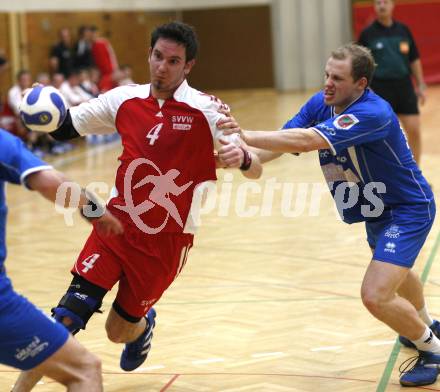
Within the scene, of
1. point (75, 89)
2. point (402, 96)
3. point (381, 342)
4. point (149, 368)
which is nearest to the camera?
point (149, 368)

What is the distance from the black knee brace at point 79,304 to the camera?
521 cm

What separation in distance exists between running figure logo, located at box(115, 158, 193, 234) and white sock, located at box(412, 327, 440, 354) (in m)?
1.73

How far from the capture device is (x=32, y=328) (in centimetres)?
404

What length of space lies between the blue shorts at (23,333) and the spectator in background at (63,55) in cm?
1709

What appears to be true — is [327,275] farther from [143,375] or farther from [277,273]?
[143,375]

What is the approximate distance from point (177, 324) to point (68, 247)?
10.7 ft

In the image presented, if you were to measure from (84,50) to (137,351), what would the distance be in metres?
16.5

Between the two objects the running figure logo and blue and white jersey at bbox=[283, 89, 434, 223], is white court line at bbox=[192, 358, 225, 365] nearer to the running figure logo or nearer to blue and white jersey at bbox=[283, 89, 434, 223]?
the running figure logo

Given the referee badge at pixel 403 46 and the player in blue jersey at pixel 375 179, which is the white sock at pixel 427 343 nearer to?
the player in blue jersey at pixel 375 179

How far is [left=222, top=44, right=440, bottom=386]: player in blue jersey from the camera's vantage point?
5559mm

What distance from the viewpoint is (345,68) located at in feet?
18.9

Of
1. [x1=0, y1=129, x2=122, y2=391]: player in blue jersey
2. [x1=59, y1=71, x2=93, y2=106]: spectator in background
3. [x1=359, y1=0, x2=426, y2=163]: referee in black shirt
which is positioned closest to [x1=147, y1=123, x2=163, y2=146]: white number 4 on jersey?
[x1=0, y1=129, x2=122, y2=391]: player in blue jersey

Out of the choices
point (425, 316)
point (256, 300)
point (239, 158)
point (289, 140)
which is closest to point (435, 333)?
point (425, 316)

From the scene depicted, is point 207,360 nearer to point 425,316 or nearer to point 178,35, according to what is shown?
point 425,316
